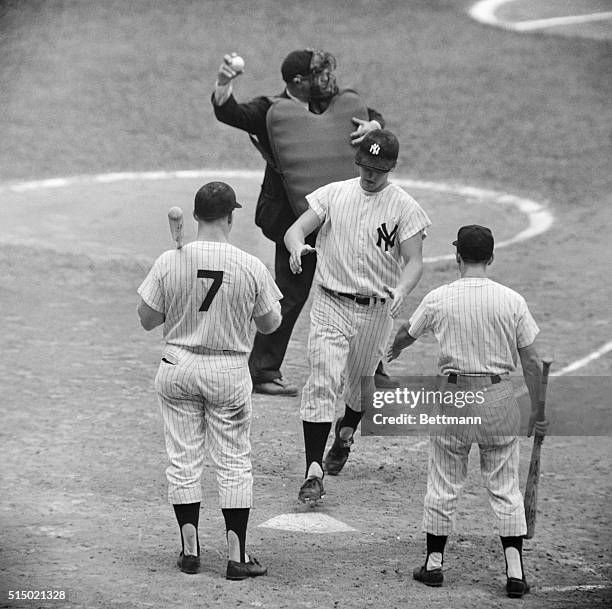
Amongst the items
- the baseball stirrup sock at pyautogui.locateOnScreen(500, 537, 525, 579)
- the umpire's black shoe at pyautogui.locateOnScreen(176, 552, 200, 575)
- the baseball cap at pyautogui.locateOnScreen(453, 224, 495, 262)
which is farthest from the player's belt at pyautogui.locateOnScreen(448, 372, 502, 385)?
the umpire's black shoe at pyautogui.locateOnScreen(176, 552, 200, 575)

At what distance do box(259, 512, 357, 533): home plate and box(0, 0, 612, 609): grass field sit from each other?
0.28 ft

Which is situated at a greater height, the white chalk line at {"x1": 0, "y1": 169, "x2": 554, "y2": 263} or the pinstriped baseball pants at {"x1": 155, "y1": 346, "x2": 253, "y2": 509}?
the white chalk line at {"x1": 0, "y1": 169, "x2": 554, "y2": 263}

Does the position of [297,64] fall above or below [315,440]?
above

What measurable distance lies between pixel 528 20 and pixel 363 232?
51.1 ft

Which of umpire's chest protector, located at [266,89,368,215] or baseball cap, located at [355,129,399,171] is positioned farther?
umpire's chest protector, located at [266,89,368,215]

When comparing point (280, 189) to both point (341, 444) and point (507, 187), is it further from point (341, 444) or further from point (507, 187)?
point (507, 187)

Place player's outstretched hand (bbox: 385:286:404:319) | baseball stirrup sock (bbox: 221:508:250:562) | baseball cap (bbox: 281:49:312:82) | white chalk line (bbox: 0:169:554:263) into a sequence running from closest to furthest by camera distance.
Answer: baseball stirrup sock (bbox: 221:508:250:562) < player's outstretched hand (bbox: 385:286:404:319) < baseball cap (bbox: 281:49:312:82) < white chalk line (bbox: 0:169:554:263)

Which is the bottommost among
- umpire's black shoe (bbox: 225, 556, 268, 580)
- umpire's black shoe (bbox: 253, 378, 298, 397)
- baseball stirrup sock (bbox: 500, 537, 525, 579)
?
umpire's black shoe (bbox: 225, 556, 268, 580)

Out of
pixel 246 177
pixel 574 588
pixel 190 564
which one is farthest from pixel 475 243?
pixel 246 177

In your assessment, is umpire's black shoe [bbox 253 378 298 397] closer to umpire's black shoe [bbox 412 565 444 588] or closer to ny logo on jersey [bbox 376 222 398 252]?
ny logo on jersey [bbox 376 222 398 252]

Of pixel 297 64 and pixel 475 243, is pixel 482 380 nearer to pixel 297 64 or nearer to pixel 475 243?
pixel 475 243

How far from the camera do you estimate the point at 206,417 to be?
6.14m

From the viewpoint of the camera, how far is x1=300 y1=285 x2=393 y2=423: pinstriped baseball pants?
712 centimetres

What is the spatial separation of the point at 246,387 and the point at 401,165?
9.36 meters
